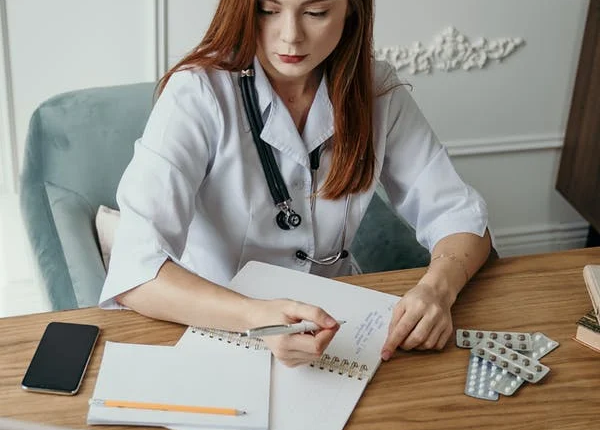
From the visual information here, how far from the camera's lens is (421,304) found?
1503 millimetres

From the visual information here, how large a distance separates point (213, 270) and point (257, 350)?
45 cm

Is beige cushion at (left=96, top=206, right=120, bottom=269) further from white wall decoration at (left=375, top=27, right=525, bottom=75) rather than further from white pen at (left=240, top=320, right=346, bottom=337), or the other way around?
white wall decoration at (left=375, top=27, right=525, bottom=75)

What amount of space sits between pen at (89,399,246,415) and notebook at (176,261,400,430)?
0.07 m

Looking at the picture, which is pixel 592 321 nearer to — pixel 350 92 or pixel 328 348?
pixel 328 348

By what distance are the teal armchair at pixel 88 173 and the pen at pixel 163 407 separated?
77 cm

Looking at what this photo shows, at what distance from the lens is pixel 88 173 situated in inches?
85.8

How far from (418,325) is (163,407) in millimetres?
427

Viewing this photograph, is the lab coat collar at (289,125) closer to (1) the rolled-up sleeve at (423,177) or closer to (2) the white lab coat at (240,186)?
(2) the white lab coat at (240,186)

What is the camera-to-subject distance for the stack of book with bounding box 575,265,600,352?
4.91 feet

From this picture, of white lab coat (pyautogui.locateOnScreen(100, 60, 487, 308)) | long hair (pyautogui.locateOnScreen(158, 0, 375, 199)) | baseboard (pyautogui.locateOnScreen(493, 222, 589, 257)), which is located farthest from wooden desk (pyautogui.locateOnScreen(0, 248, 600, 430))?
baseboard (pyautogui.locateOnScreen(493, 222, 589, 257))

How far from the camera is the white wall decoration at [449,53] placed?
114 inches

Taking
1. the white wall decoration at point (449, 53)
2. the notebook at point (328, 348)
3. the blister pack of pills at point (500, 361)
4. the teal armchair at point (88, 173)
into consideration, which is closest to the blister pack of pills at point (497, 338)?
the blister pack of pills at point (500, 361)

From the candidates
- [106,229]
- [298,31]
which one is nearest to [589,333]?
[298,31]

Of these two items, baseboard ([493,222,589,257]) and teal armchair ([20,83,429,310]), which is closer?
teal armchair ([20,83,429,310])
